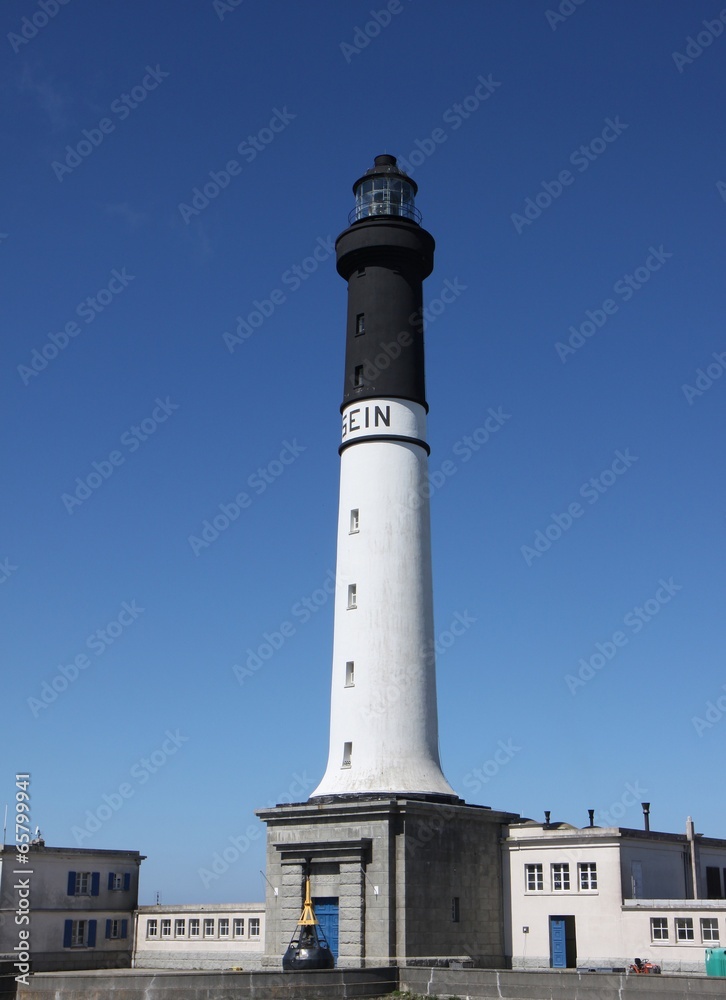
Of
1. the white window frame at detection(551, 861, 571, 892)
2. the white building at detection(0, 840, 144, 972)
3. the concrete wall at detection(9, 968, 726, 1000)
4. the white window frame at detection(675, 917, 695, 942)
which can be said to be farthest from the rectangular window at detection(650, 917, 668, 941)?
the white building at detection(0, 840, 144, 972)

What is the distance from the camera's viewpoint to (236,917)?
40.2 m

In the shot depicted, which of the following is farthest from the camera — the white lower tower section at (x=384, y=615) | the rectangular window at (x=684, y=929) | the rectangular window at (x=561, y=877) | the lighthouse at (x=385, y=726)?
the rectangular window at (x=561, y=877)

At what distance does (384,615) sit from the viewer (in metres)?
36.2

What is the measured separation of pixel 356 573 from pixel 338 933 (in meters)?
11.0

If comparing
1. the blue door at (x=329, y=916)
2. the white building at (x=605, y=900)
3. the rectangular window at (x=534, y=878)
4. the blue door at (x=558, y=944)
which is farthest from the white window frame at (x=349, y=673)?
the blue door at (x=558, y=944)

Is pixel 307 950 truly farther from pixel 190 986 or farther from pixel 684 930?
pixel 684 930

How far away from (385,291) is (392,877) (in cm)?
1893

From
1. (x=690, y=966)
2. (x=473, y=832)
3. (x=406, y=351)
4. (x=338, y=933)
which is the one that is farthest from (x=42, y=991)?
(x=406, y=351)

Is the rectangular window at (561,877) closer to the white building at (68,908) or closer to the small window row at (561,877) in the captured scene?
the small window row at (561,877)

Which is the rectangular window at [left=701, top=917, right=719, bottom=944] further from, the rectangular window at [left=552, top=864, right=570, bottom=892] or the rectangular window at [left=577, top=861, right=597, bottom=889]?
the rectangular window at [left=552, top=864, right=570, bottom=892]

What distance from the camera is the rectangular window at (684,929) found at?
108 ft

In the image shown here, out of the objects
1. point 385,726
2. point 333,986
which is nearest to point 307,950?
point 333,986

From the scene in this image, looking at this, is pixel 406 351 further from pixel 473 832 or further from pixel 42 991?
pixel 42 991

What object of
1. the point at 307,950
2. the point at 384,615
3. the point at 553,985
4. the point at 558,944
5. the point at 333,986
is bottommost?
the point at 333,986
